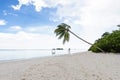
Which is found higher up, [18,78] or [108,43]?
[108,43]

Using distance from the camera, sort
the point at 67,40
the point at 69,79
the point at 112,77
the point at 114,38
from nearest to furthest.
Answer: the point at 69,79, the point at 112,77, the point at 114,38, the point at 67,40

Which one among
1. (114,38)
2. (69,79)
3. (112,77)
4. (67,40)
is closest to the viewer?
(69,79)

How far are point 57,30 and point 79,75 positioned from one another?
92.5 ft

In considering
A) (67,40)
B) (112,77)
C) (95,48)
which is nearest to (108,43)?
(95,48)

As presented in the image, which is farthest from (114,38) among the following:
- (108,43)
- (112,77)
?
(112,77)

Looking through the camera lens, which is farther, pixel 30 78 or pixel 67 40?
pixel 67 40

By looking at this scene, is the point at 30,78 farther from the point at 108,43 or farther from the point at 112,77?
the point at 108,43

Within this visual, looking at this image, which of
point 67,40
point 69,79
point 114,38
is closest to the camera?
point 69,79

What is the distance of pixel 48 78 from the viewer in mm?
11875

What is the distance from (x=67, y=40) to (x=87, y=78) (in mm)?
28342

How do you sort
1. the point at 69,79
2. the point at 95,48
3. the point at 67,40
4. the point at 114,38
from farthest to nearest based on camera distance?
the point at 67,40 < the point at 95,48 < the point at 114,38 < the point at 69,79

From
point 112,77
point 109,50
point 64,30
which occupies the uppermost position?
point 64,30

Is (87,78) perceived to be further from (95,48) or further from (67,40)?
(67,40)

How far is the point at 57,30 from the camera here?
4053 centimetres
